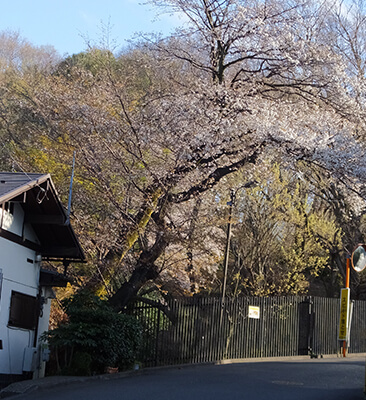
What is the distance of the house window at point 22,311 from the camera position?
15.2 metres

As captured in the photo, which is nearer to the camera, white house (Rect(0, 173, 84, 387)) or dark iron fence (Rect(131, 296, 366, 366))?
white house (Rect(0, 173, 84, 387))

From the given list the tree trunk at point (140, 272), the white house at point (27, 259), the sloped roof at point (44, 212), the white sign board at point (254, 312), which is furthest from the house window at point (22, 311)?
the white sign board at point (254, 312)

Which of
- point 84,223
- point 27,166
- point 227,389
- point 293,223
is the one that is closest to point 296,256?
point 293,223

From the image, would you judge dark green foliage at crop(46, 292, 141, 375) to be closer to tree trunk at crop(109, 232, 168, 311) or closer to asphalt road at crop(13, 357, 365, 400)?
asphalt road at crop(13, 357, 365, 400)

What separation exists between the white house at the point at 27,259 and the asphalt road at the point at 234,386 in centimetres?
223

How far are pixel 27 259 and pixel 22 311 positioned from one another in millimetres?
1349

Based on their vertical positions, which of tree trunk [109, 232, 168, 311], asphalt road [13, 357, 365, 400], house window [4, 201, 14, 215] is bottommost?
asphalt road [13, 357, 365, 400]

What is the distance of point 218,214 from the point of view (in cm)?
2275

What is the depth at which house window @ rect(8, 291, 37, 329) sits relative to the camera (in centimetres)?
1524

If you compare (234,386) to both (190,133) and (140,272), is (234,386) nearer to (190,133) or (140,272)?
(140,272)

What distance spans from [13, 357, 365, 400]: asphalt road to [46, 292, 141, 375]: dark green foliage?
0.86 m

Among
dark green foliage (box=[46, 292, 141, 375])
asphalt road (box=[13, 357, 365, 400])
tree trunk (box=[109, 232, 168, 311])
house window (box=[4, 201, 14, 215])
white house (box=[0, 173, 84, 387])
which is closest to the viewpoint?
asphalt road (box=[13, 357, 365, 400])

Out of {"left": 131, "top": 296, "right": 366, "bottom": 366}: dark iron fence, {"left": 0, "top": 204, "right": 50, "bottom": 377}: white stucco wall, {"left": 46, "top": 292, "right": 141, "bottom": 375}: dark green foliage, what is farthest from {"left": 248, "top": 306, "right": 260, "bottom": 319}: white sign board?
{"left": 0, "top": 204, "right": 50, "bottom": 377}: white stucco wall

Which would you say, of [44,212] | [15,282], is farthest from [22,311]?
[44,212]
